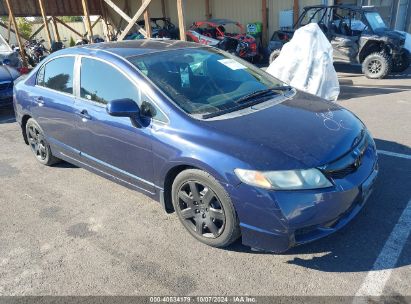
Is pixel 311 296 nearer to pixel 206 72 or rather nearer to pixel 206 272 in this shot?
pixel 206 272

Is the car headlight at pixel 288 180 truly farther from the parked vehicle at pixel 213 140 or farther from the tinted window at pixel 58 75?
the tinted window at pixel 58 75

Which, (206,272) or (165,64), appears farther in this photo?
(165,64)

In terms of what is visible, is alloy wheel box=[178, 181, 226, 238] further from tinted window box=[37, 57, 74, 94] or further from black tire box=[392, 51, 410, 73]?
black tire box=[392, 51, 410, 73]

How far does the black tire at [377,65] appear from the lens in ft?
28.2

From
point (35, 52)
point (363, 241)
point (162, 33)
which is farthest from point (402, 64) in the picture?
point (35, 52)

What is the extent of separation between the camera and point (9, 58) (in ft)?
33.1

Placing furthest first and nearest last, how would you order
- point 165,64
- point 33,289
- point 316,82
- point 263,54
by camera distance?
1. point 263,54
2. point 316,82
3. point 165,64
4. point 33,289

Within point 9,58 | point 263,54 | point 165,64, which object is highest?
point 165,64

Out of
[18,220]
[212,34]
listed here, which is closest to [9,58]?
[212,34]

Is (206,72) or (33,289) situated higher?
(206,72)

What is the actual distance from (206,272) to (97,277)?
835 millimetres

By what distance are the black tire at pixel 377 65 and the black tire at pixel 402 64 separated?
16.3 inches

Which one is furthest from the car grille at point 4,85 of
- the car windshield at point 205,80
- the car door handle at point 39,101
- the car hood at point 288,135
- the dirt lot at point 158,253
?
the car hood at point 288,135

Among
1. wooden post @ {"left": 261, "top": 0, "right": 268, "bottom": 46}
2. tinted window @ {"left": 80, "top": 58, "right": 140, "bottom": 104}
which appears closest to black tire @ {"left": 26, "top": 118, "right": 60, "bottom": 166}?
tinted window @ {"left": 80, "top": 58, "right": 140, "bottom": 104}
